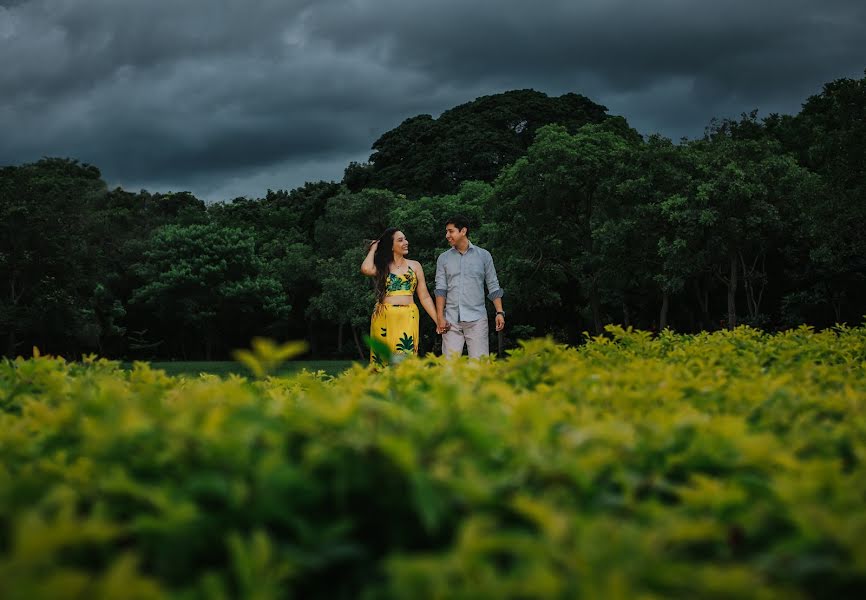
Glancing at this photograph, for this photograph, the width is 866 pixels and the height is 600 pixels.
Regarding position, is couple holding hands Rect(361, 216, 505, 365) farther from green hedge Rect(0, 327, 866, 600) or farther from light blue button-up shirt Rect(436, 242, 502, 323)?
green hedge Rect(0, 327, 866, 600)

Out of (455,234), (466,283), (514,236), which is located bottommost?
(466,283)

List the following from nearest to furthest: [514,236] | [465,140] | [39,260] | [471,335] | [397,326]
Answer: [397,326] < [471,335] < [514,236] < [39,260] < [465,140]

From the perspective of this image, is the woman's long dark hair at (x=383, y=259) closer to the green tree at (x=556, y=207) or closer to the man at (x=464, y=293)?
the man at (x=464, y=293)

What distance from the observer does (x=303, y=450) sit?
1.86 m

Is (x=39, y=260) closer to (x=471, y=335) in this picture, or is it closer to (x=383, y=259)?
(x=383, y=259)

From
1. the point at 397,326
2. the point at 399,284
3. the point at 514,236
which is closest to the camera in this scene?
the point at 397,326

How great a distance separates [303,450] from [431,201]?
37.4 metres

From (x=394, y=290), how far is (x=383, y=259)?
1.36 ft

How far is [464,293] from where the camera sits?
1036 centimetres

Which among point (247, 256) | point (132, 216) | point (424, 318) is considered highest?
point (132, 216)

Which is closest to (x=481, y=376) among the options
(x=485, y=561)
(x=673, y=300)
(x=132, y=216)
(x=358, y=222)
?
(x=485, y=561)

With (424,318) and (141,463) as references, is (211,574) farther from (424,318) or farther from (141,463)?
(424,318)

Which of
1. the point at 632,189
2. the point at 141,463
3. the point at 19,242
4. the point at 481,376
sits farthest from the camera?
the point at 19,242

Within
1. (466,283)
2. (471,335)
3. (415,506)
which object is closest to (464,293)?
(466,283)
